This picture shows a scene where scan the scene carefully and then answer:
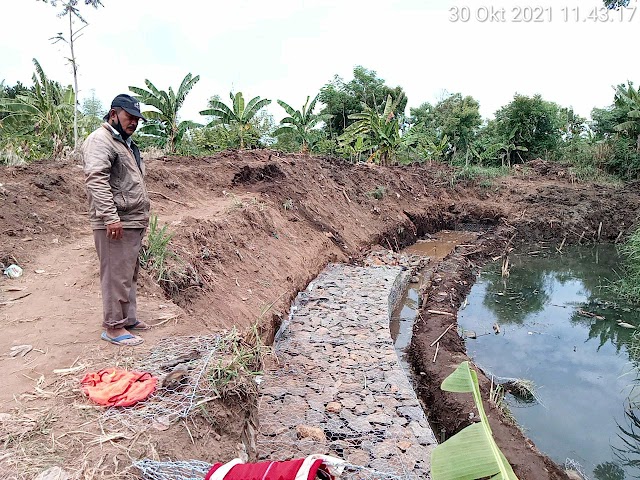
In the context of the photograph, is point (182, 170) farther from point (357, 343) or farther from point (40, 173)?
point (357, 343)

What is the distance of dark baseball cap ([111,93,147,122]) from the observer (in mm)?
3595

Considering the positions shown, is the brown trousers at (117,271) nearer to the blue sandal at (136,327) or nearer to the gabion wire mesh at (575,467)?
the blue sandal at (136,327)

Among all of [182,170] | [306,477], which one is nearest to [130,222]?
[306,477]

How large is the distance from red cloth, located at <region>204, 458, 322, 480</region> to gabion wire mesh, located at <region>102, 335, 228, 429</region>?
0.76 m

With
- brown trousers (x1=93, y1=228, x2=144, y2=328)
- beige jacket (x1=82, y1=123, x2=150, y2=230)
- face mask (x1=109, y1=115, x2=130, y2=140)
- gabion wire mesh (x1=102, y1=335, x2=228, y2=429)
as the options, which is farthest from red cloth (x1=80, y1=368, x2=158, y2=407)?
face mask (x1=109, y1=115, x2=130, y2=140)

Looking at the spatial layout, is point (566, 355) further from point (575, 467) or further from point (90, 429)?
point (90, 429)

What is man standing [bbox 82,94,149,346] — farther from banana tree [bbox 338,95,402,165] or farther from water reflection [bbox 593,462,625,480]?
banana tree [bbox 338,95,402,165]

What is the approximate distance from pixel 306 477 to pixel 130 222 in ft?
8.56

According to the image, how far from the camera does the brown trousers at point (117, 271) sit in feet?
12.1

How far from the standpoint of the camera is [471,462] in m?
1.72

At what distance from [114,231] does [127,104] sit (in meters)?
1.02

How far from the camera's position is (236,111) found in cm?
1652

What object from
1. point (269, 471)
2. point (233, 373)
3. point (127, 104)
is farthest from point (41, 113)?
point (269, 471)

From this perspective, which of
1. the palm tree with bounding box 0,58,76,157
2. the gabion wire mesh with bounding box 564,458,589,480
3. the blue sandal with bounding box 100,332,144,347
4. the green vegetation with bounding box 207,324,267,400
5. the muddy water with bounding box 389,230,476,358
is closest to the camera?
the green vegetation with bounding box 207,324,267,400
